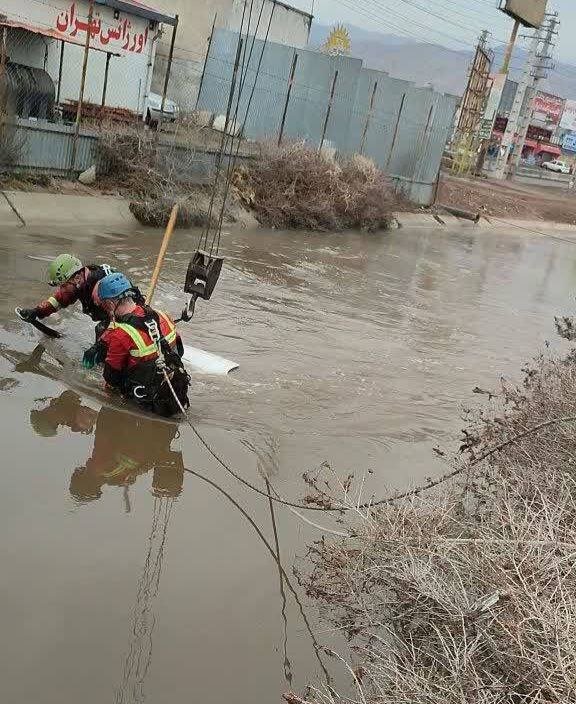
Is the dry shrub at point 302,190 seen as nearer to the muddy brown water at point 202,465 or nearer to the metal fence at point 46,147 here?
the metal fence at point 46,147

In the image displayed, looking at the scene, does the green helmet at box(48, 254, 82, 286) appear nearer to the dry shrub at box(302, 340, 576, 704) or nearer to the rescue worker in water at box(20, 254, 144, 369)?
the rescue worker in water at box(20, 254, 144, 369)

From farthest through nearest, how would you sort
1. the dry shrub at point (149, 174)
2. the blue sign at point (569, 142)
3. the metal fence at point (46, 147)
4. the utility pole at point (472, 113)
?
the blue sign at point (569, 142) → the utility pole at point (472, 113) → the dry shrub at point (149, 174) → the metal fence at point (46, 147)

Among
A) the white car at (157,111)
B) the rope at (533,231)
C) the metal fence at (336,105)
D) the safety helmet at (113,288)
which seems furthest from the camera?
the rope at (533,231)

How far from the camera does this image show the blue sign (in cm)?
8612

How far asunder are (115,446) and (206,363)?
2210 millimetres

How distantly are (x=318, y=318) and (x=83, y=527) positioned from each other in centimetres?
720

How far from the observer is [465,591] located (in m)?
3.74

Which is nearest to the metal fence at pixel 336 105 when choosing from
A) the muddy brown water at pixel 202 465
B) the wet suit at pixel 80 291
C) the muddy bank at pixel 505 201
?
the muddy bank at pixel 505 201

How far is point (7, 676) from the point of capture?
3.78 metres

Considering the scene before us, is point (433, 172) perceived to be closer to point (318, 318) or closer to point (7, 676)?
point (318, 318)

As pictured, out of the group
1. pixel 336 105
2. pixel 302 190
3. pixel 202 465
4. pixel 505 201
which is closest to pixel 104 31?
pixel 302 190

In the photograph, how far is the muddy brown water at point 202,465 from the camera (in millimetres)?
4129

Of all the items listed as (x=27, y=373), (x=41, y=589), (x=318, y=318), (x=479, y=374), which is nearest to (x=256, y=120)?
(x=318, y=318)

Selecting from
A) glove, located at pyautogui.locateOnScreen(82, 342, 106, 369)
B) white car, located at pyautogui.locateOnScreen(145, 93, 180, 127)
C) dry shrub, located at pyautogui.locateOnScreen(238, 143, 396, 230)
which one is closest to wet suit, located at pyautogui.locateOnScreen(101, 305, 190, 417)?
glove, located at pyautogui.locateOnScreen(82, 342, 106, 369)
